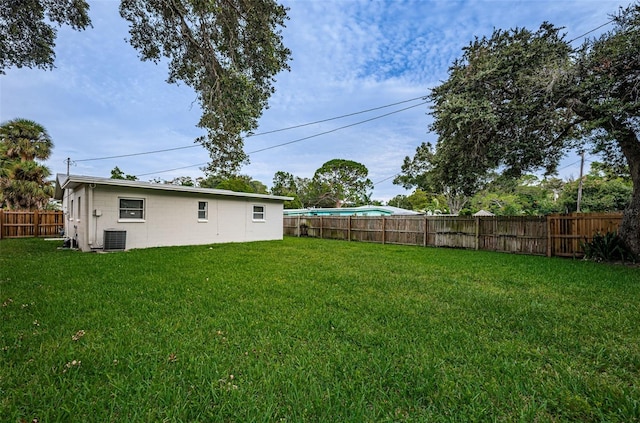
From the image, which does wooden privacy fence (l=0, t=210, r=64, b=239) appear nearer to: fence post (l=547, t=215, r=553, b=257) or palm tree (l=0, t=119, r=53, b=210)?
palm tree (l=0, t=119, r=53, b=210)

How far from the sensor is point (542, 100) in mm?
7410

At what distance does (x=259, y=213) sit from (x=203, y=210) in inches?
121

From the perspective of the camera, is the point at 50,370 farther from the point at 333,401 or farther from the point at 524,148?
the point at 524,148

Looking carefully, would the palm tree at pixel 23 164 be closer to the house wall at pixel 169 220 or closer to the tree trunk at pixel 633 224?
the house wall at pixel 169 220

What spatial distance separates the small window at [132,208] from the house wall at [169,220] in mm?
130

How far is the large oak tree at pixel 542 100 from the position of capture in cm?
682

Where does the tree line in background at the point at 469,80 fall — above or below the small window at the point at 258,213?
above

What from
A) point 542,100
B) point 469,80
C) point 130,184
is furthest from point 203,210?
point 542,100

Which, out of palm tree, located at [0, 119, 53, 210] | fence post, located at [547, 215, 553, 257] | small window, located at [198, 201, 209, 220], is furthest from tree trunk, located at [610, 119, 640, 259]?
palm tree, located at [0, 119, 53, 210]

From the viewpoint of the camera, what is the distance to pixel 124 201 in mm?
10859

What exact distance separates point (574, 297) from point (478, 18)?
27.9ft

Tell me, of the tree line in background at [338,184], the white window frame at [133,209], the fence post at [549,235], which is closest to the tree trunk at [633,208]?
the fence post at [549,235]

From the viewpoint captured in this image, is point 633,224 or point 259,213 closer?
point 633,224

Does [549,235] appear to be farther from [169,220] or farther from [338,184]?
[338,184]
